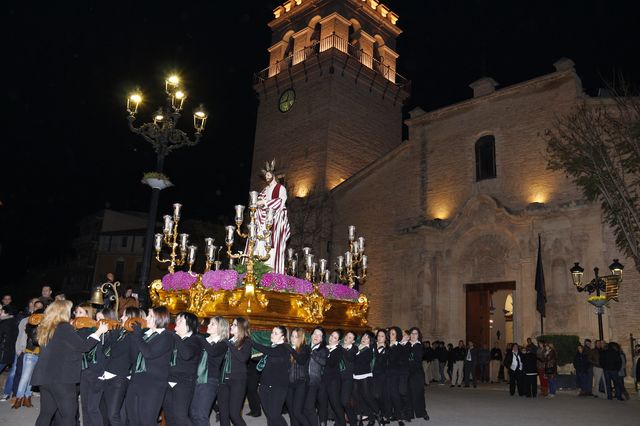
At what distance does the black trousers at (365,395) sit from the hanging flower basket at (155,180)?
5869 millimetres

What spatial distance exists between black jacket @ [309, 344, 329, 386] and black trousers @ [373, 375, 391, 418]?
160 cm

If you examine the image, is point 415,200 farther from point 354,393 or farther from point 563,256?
point 354,393

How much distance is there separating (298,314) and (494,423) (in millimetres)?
4160

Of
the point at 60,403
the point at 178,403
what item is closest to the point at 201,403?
the point at 178,403

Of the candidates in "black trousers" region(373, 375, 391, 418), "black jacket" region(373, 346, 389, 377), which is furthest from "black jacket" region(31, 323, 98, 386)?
"black trousers" region(373, 375, 391, 418)

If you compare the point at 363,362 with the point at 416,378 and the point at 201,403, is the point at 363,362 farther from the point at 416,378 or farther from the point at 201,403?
A: the point at 201,403

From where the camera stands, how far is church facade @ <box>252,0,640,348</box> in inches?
774

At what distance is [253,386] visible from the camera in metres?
10.2

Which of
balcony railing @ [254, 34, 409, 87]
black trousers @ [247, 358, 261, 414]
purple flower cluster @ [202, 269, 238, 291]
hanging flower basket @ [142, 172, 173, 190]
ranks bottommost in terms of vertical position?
black trousers @ [247, 358, 261, 414]

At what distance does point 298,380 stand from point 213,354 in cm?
173

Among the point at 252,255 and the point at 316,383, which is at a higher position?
the point at 252,255

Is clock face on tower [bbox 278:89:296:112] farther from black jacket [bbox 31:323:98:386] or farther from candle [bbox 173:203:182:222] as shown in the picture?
black jacket [bbox 31:323:98:386]

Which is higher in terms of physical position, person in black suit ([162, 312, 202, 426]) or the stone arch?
the stone arch

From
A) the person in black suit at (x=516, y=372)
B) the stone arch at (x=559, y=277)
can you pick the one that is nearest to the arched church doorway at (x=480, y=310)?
the stone arch at (x=559, y=277)
